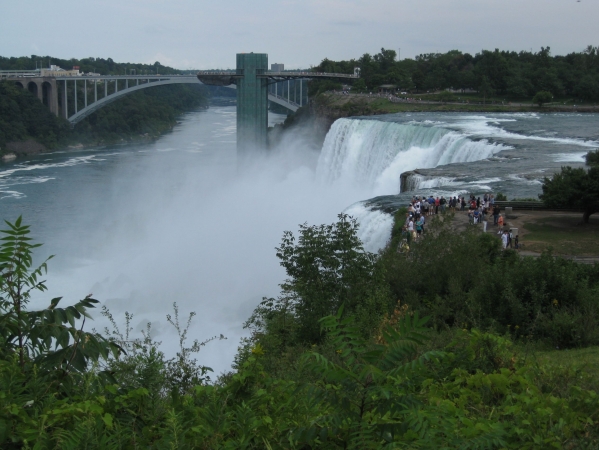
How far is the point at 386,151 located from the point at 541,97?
57.9 ft

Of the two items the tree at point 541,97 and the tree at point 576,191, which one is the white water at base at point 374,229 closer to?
the tree at point 576,191

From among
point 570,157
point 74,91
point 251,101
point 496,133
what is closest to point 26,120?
point 74,91

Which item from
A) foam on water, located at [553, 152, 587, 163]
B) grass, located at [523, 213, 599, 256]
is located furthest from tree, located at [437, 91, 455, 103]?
grass, located at [523, 213, 599, 256]

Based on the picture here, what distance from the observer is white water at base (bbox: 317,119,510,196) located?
80.6 ft

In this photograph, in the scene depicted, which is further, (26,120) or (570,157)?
(26,120)

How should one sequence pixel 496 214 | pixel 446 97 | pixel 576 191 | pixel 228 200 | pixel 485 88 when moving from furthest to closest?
pixel 485 88 → pixel 446 97 → pixel 228 200 → pixel 576 191 → pixel 496 214

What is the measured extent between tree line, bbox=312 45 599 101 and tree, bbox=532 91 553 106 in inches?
119

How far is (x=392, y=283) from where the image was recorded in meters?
10.1

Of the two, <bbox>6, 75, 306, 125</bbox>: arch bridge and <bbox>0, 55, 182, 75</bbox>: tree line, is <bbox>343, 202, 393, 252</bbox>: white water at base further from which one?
<bbox>0, 55, 182, 75</bbox>: tree line

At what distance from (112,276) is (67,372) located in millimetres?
17773

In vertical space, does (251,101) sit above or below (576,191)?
above

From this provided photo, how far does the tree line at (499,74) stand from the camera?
148ft

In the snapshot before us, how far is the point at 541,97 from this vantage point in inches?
1630

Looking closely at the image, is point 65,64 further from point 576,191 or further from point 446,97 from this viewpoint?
point 576,191
